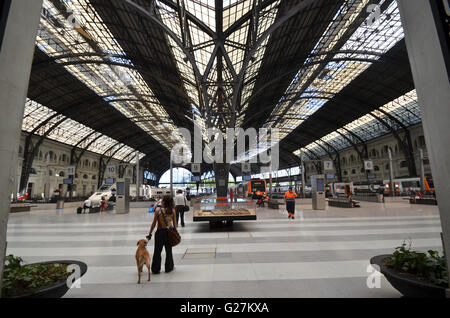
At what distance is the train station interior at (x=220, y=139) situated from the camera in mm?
2598

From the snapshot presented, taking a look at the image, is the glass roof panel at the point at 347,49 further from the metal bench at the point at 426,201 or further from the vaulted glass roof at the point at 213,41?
the metal bench at the point at 426,201

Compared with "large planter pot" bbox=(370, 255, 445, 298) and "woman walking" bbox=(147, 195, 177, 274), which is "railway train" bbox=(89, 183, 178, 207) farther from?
"large planter pot" bbox=(370, 255, 445, 298)

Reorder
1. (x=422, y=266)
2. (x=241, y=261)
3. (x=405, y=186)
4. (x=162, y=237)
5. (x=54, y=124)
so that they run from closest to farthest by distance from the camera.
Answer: (x=422, y=266)
(x=162, y=237)
(x=241, y=261)
(x=54, y=124)
(x=405, y=186)

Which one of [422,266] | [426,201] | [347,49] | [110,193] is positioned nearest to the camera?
[422,266]

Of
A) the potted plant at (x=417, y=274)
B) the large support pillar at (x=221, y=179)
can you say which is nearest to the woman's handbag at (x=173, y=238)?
the potted plant at (x=417, y=274)

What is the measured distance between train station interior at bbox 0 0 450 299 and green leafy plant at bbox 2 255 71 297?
0.02 metres

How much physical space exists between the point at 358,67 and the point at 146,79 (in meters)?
29.0

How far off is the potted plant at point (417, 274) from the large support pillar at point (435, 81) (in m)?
0.18

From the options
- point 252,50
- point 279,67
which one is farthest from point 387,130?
point 252,50

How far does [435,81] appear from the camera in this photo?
2.51 meters

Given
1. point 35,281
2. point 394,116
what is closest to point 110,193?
point 35,281

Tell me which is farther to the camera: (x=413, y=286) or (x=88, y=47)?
(x=88, y=47)

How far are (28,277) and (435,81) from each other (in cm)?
496

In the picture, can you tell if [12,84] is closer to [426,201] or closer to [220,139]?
[220,139]
